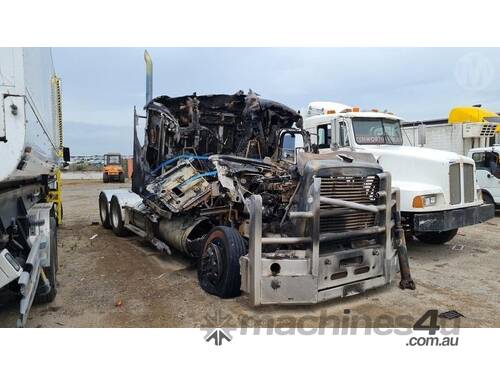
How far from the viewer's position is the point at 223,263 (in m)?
4.50

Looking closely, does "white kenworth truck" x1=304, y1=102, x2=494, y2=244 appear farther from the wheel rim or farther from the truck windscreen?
the wheel rim

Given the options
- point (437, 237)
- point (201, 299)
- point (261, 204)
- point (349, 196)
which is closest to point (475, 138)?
point (437, 237)

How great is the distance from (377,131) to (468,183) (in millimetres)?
1839

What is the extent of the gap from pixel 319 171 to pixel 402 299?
72.2 inches

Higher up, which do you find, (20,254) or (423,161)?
(423,161)

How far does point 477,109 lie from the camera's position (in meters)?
14.1

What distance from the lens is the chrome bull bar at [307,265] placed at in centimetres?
395

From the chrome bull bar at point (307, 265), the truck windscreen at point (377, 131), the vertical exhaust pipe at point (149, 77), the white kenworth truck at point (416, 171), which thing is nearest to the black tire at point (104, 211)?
the vertical exhaust pipe at point (149, 77)

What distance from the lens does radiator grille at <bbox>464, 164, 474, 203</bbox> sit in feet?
22.3

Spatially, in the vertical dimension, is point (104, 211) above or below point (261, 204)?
below

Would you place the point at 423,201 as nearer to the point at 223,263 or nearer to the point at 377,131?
the point at 377,131

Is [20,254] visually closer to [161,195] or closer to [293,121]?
[161,195]

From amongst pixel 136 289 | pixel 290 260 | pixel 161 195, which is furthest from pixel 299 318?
pixel 161 195

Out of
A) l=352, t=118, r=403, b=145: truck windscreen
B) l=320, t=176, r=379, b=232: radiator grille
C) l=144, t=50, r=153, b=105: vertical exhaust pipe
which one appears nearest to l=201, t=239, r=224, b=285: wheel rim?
l=320, t=176, r=379, b=232: radiator grille
